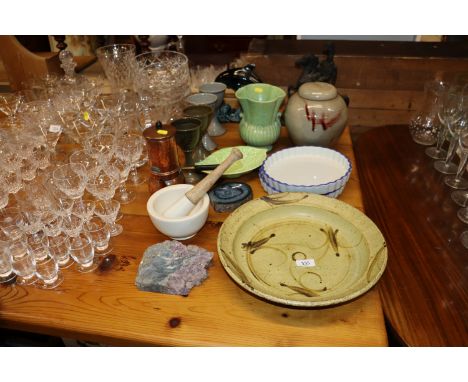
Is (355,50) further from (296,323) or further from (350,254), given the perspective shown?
(296,323)

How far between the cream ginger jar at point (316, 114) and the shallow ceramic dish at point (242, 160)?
6.2 inches

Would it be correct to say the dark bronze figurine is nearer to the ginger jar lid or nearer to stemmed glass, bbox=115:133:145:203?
the ginger jar lid

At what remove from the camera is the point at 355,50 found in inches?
95.7

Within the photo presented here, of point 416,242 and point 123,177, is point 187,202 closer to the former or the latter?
point 123,177

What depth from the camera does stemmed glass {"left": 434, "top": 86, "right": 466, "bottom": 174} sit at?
1.41 m

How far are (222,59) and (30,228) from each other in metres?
2.67

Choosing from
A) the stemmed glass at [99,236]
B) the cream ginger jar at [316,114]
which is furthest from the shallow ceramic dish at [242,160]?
the stemmed glass at [99,236]

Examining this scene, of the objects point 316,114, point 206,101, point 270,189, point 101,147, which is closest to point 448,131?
point 316,114

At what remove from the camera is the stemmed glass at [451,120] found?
141cm

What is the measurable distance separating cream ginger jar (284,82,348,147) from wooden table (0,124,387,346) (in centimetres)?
63

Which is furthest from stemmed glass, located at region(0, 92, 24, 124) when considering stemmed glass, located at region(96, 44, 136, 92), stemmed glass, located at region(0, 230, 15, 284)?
stemmed glass, located at region(0, 230, 15, 284)

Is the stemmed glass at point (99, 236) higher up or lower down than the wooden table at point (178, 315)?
higher up

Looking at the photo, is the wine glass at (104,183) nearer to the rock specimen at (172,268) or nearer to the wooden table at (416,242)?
the rock specimen at (172,268)
